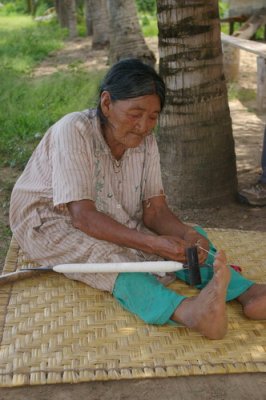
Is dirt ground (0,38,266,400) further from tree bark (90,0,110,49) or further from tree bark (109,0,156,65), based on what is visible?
tree bark (90,0,110,49)

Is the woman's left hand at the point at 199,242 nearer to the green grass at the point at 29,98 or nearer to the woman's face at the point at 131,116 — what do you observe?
the woman's face at the point at 131,116

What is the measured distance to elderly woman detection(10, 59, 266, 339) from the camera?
103 inches

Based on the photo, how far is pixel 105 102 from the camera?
272cm

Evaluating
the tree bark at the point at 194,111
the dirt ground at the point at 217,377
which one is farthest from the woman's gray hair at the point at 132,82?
the tree bark at the point at 194,111

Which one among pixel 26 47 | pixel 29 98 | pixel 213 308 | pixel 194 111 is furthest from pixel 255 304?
pixel 26 47

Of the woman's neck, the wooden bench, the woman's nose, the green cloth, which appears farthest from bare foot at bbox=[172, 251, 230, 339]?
the wooden bench

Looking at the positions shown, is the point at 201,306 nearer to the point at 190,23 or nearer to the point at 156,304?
the point at 156,304

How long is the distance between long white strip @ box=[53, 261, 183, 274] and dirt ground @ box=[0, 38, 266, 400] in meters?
0.44

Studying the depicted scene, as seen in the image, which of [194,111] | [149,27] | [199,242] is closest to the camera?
[199,242]

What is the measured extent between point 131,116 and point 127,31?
6568 mm

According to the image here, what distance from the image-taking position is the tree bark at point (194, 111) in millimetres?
4195

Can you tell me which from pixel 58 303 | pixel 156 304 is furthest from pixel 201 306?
pixel 58 303

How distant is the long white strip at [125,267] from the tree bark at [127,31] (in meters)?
6.54

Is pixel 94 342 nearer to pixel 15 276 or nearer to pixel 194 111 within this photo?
pixel 15 276
